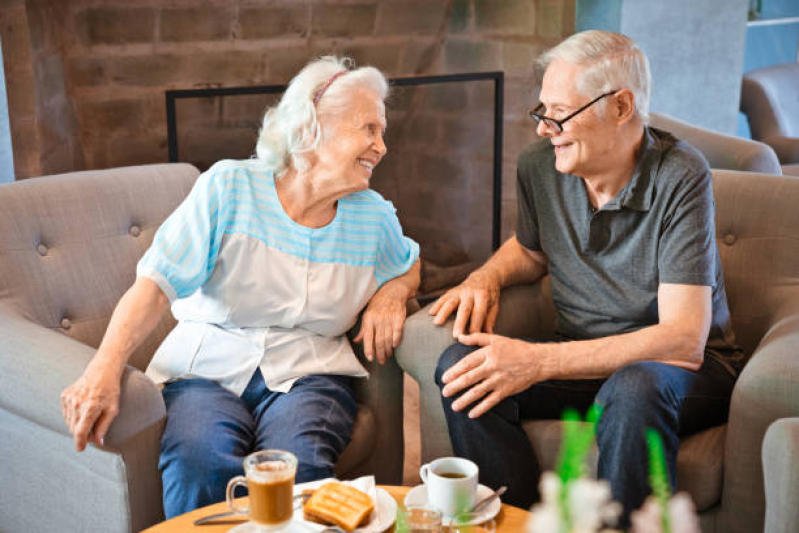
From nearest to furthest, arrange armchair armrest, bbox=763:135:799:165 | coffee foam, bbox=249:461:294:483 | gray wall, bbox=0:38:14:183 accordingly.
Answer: coffee foam, bbox=249:461:294:483 → gray wall, bbox=0:38:14:183 → armchair armrest, bbox=763:135:799:165

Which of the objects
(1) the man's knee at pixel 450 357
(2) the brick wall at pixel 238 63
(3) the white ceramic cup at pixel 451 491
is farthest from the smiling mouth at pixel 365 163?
(2) the brick wall at pixel 238 63

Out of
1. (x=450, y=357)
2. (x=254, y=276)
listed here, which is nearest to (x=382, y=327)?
(x=450, y=357)

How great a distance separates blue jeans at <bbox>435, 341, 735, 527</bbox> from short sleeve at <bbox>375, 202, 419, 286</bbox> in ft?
0.95

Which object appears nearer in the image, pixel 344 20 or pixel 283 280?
pixel 283 280

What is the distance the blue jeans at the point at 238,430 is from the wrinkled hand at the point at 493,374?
0.81 feet

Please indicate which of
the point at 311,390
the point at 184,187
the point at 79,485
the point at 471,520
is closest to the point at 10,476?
the point at 79,485

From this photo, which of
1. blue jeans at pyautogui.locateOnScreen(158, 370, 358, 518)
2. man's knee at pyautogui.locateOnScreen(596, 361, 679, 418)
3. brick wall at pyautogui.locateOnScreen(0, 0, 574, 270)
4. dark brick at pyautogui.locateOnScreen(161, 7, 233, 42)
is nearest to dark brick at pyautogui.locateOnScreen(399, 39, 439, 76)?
brick wall at pyautogui.locateOnScreen(0, 0, 574, 270)

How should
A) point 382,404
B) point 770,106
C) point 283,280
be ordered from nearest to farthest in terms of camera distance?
1. point 283,280
2. point 382,404
3. point 770,106

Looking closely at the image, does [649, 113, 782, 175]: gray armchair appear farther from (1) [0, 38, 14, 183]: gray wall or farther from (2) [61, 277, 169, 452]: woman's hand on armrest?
(1) [0, 38, 14, 183]: gray wall

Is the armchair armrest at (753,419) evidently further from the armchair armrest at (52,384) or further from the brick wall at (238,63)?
the brick wall at (238,63)

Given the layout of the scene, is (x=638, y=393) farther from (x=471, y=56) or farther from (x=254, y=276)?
(x=471, y=56)

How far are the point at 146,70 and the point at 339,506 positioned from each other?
2.18 metres

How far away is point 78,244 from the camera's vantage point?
6.34 feet

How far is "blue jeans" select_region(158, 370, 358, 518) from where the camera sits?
1.54m
